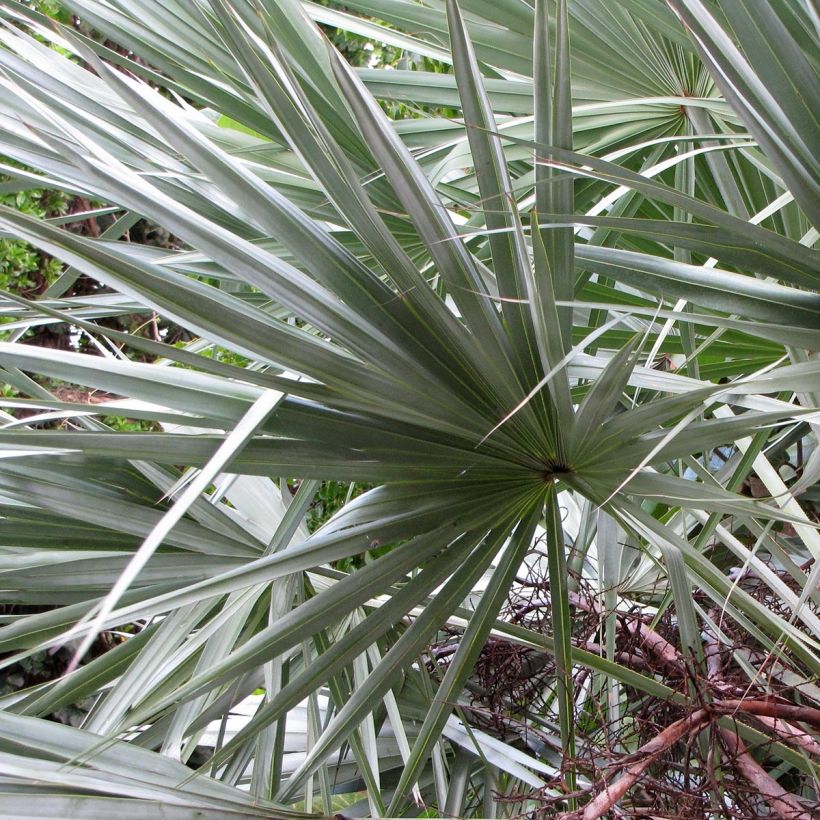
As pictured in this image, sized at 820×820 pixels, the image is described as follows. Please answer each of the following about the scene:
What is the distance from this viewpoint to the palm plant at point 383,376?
0.57m

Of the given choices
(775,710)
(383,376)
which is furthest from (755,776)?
(383,376)

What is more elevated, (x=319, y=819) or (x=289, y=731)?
(x=289, y=731)

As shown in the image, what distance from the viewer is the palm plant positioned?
57 cm

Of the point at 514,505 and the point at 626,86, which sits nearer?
the point at 514,505

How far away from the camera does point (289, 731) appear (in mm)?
1215

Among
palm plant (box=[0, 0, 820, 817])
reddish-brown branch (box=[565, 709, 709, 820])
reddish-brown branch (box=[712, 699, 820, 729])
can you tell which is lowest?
reddish-brown branch (box=[565, 709, 709, 820])

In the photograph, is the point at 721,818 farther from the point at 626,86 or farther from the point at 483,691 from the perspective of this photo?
the point at 626,86

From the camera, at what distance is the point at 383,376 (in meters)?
0.65

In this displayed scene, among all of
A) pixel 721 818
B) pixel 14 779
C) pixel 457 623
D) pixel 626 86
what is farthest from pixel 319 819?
pixel 626 86

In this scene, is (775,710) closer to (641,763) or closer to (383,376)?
(641,763)

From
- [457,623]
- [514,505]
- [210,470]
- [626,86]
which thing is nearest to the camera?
[210,470]

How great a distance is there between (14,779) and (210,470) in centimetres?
28

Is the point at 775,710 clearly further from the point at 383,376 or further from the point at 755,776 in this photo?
the point at 383,376

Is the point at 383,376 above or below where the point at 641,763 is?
above
